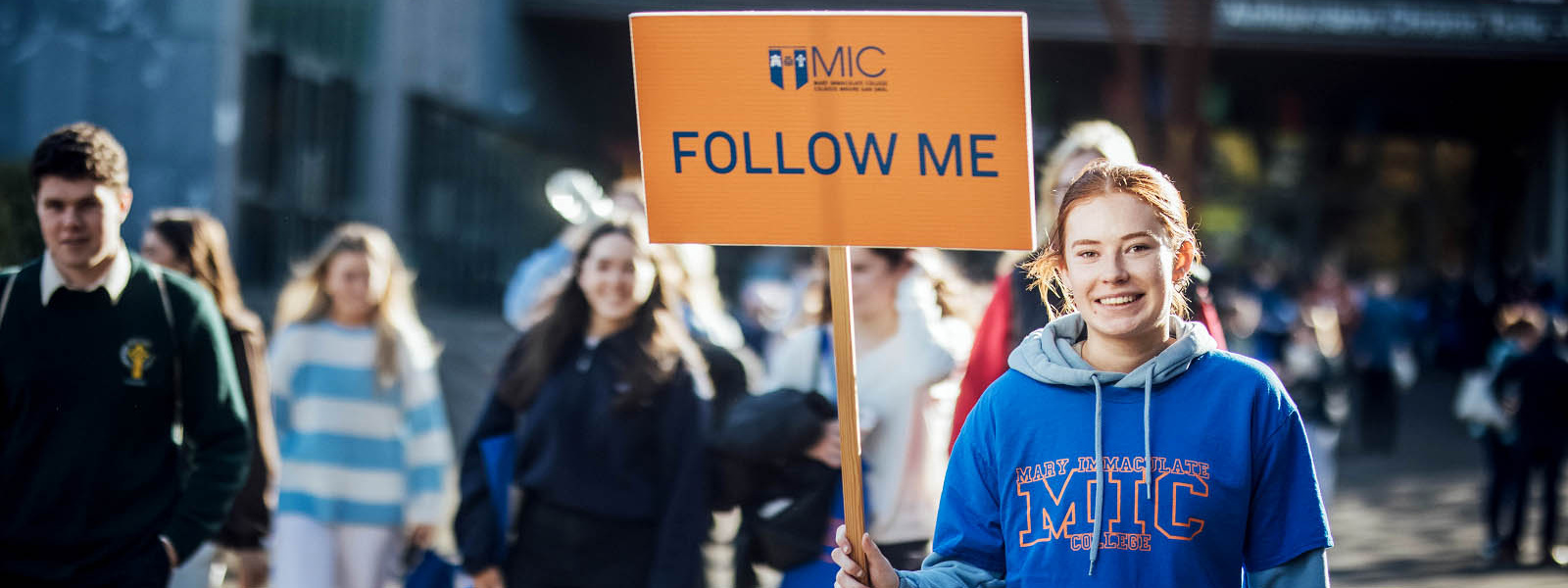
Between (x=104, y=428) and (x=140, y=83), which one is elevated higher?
(x=140, y=83)

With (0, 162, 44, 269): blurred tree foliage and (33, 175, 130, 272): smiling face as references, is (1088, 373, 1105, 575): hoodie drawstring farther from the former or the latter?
(0, 162, 44, 269): blurred tree foliage

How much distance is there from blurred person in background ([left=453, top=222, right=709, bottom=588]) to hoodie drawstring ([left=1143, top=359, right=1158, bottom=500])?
8.28ft

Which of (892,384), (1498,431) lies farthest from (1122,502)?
(1498,431)

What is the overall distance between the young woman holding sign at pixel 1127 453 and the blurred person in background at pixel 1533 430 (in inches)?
364

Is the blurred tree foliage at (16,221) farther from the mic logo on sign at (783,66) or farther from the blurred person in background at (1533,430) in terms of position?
the blurred person in background at (1533,430)

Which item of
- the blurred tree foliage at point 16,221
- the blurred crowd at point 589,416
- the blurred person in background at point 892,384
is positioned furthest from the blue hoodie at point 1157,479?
the blurred tree foliage at point 16,221

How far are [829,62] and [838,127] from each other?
0.12m

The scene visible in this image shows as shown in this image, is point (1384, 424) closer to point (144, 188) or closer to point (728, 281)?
point (144, 188)

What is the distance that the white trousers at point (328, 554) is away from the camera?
623 cm

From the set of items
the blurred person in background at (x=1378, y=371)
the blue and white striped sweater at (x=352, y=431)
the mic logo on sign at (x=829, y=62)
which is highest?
the mic logo on sign at (x=829, y=62)

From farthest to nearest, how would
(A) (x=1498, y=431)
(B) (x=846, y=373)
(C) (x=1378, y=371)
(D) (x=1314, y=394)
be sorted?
(C) (x=1378, y=371)
(D) (x=1314, y=394)
(A) (x=1498, y=431)
(B) (x=846, y=373)

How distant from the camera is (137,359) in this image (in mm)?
4305

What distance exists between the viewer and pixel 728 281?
31.2m

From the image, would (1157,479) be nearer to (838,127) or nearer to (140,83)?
(838,127)
